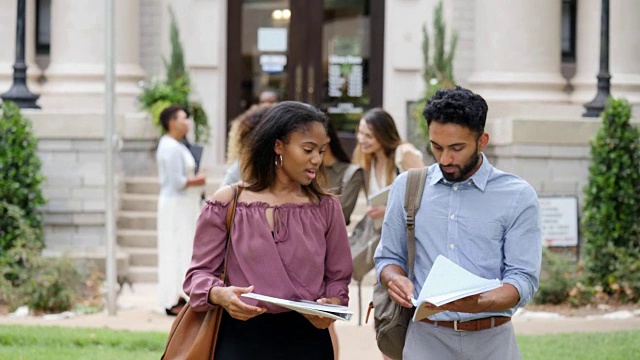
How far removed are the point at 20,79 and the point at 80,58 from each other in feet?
5.07

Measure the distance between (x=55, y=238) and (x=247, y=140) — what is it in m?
9.77

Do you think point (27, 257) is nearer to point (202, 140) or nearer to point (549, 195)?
point (202, 140)

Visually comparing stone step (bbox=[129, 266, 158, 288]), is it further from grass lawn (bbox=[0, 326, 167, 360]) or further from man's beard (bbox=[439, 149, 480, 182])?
man's beard (bbox=[439, 149, 480, 182])

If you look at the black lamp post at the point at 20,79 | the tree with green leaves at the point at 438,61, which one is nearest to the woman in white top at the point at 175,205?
the black lamp post at the point at 20,79

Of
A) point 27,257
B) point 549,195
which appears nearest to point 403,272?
point 27,257

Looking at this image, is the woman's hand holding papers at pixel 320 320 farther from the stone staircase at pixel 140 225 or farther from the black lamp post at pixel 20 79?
the black lamp post at pixel 20 79

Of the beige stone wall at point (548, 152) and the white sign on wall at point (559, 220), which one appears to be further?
the beige stone wall at point (548, 152)

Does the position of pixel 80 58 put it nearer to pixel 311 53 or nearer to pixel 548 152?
pixel 311 53

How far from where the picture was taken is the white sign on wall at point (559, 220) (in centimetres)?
1363

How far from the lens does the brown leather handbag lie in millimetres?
4824

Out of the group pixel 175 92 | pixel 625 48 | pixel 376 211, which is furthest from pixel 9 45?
pixel 376 211

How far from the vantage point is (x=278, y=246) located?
4.88 m

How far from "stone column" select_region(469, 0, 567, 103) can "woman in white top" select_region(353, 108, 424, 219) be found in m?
7.36

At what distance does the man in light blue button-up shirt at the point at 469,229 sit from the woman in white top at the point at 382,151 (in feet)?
12.1
